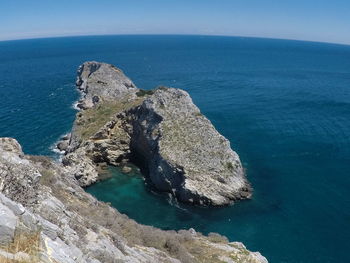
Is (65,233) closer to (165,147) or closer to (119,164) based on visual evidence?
(165,147)

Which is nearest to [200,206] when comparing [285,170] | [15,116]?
[285,170]

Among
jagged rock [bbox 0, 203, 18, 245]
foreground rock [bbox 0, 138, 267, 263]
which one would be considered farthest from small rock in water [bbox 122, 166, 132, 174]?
jagged rock [bbox 0, 203, 18, 245]

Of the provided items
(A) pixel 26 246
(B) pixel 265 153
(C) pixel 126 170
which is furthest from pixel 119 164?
(A) pixel 26 246

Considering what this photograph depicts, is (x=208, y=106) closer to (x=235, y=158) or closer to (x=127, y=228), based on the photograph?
(x=235, y=158)

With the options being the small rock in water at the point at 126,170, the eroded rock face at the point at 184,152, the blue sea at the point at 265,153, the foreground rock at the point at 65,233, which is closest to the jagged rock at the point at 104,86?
the blue sea at the point at 265,153

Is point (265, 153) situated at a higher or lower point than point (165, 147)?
lower

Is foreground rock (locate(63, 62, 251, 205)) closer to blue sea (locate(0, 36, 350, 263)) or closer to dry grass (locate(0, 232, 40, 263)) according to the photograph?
blue sea (locate(0, 36, 350, 263))
